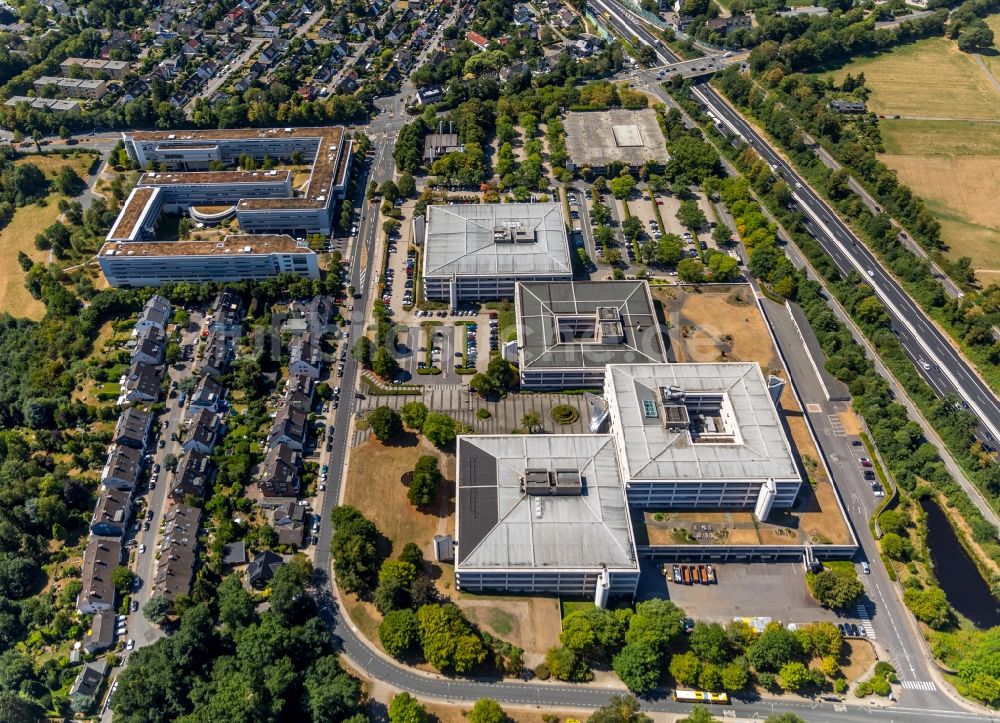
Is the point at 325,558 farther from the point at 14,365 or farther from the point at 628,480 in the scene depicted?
the point at 14,365

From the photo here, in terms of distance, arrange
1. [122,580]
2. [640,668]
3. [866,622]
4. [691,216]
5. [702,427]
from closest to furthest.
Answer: [640,668], [866,622], [122,580], [702,427], [691,216]

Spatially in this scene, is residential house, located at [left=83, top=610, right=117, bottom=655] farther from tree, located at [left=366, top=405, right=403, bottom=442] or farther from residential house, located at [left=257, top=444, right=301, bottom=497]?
tree, located at [left=366, top=405, right=403, bottom=442]

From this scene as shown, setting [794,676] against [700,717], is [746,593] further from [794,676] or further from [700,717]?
[700,717]

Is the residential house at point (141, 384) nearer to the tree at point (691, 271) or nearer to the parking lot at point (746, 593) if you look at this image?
the parking lot at point (746, 593)

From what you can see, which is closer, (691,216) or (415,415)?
(415,415)

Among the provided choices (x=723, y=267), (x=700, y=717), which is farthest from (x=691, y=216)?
(x=700, y=717)

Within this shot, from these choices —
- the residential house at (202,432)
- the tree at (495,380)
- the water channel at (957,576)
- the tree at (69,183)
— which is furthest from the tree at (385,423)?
the tree at (69,183)

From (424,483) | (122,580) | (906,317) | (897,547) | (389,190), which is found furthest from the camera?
(389,190)
